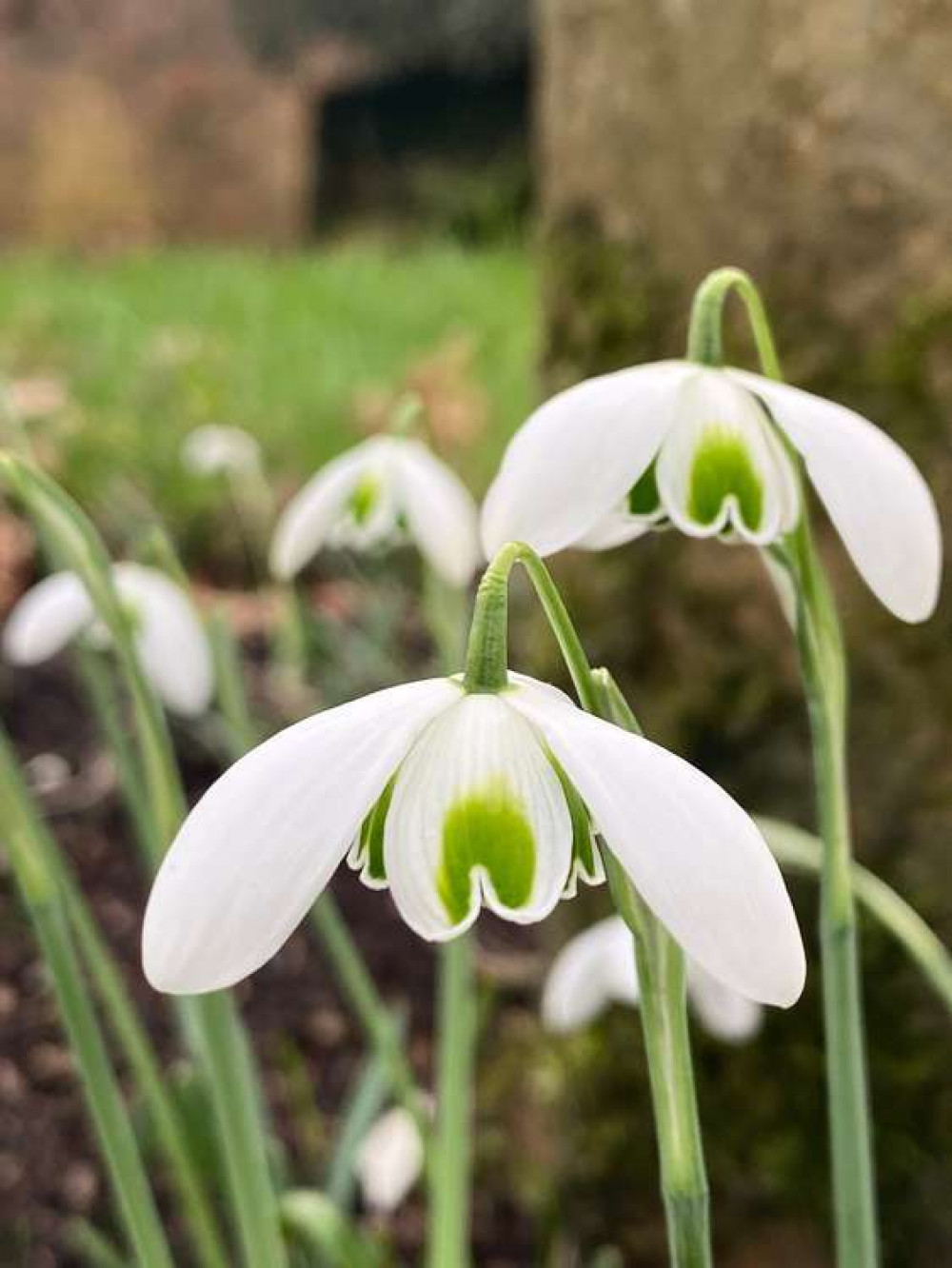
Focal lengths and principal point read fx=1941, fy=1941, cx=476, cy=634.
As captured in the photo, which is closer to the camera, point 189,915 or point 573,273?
point 189,915

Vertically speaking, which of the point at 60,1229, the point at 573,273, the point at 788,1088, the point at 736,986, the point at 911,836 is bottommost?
the point at 60,1229

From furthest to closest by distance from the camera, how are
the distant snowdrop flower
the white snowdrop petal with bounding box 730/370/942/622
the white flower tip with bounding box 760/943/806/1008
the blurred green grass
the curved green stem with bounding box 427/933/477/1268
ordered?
1. the blurred green grass
2. the distant snowdrop flower
3. the curved green stem with bounding box 427/933/477/1268
4. the white snowdrop petal with bounding box 730/370/942/622
5. the white flower tip with bounding box 760/943/806/1008

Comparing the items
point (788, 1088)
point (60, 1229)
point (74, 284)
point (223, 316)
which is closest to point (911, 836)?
point (788, 1088)

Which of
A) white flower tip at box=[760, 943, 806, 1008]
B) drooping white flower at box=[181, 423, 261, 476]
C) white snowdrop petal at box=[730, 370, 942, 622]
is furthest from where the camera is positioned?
drooping white flower at box=[181, 423, 261, 476]

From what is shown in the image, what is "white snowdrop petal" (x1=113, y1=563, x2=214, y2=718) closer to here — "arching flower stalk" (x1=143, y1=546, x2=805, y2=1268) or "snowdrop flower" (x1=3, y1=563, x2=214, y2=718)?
"snowdrop flower" (x1=3, y1=563, x2=214, y2=718)

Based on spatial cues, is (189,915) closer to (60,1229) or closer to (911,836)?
(911,836)

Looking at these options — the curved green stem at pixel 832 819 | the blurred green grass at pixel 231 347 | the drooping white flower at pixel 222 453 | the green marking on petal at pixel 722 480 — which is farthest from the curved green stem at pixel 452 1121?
the blurred green grass at pixel 231 347

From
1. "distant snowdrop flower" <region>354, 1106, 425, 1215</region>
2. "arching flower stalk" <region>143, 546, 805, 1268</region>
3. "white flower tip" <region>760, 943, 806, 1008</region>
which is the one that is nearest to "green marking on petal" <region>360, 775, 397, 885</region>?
"arching flower stalk" <region>143, 546, 805, 1268</region>
